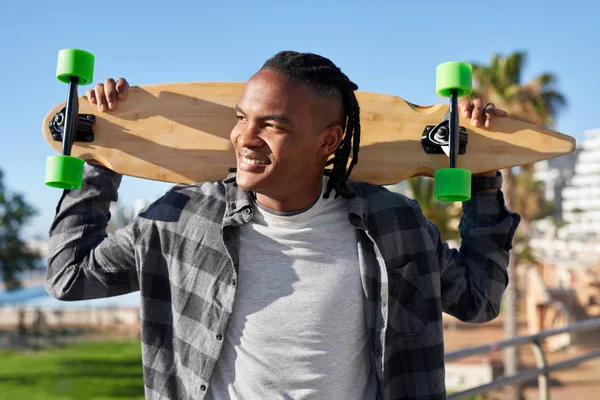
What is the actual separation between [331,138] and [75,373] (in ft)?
118

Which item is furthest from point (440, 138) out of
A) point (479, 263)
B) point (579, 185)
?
point (579, 185)

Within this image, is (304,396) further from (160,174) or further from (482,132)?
(482,132)

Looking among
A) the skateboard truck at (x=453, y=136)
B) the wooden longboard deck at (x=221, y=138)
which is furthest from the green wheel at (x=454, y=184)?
the wooden longboard deck at (x=221, y=138)

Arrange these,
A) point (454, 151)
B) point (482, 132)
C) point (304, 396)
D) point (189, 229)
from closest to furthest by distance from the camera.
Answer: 1. point (304, 396)
2. point (189, 229)
3. point (454, 151)
4. point (482, 132)

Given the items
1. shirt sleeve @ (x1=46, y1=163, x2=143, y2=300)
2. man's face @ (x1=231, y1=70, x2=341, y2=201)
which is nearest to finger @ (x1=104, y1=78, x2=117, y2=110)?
shirt sleeve @ (x1=46, y1=163, x2=143, y2=300)

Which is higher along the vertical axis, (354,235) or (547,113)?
(547,113)

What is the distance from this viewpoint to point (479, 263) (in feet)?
5.81

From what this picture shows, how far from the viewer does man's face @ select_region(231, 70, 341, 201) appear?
1.46 m

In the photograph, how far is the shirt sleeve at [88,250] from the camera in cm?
160

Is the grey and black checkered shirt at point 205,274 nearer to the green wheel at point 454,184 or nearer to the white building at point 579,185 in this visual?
the green wheel at point 454,184

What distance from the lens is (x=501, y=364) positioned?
78.8ft

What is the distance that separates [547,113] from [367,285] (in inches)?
674

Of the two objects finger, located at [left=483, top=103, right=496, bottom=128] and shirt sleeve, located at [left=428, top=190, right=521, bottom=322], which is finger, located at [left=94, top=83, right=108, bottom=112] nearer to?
shirt sleeve, located at [left=428, top=190, right=521, bottom=322]

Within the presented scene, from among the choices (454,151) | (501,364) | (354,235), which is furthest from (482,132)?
(501,364)
